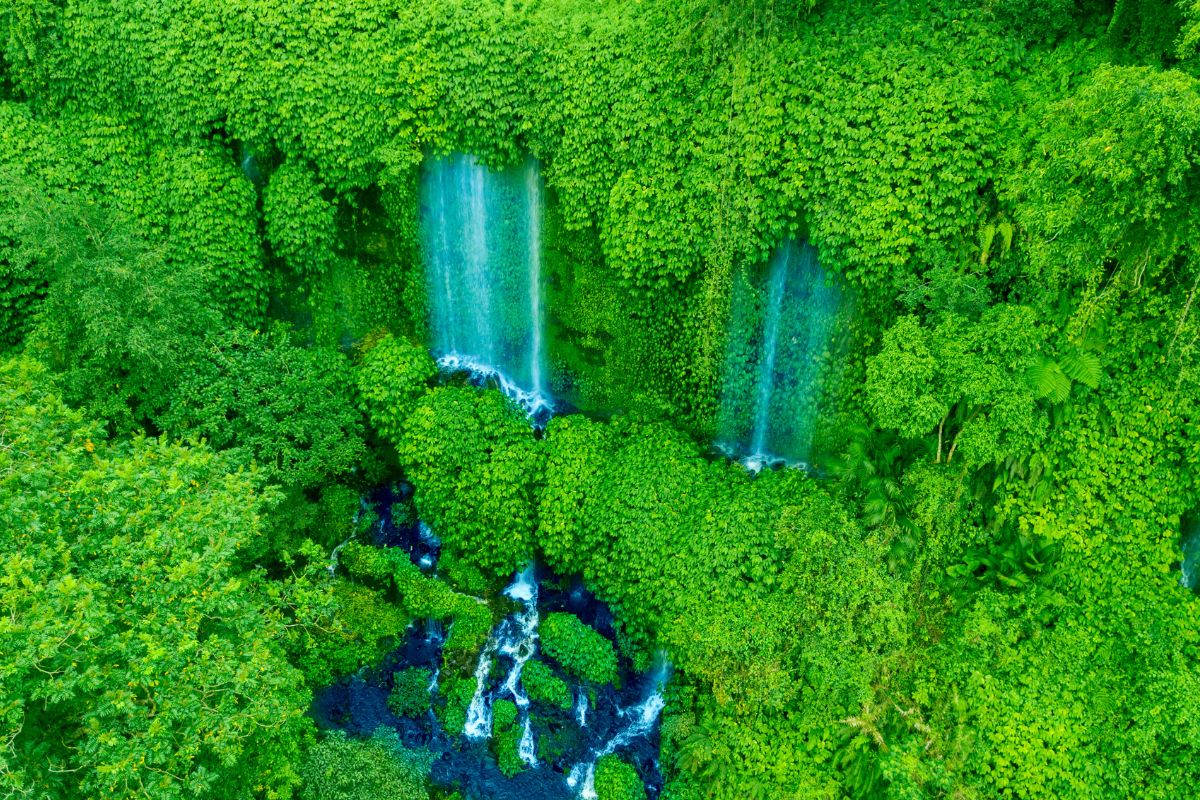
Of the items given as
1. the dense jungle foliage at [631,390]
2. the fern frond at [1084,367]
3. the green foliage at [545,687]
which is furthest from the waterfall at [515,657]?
the fern frond at [1084,367]

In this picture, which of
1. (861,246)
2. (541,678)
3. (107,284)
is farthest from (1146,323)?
(107,284)

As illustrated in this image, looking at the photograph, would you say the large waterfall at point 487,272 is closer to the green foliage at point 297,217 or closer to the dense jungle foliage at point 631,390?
the dense jungle foliage at point 631,390

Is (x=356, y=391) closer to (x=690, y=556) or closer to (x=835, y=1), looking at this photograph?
(x=690, y=556)

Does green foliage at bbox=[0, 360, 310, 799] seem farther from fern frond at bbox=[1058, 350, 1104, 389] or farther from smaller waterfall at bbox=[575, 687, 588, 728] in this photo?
fern frond at bbox=[1058, 350, 1104, 389]

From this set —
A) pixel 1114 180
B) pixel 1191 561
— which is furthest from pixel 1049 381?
pixel 1191 561

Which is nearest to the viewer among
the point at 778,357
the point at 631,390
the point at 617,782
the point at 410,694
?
the point at 617,782

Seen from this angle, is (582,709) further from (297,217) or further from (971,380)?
(297,217)
